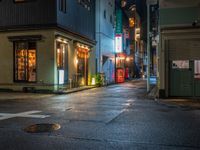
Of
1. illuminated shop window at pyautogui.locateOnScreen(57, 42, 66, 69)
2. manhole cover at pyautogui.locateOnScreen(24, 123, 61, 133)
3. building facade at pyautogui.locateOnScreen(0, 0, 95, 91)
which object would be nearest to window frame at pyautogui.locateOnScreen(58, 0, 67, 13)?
building facade at pyautogui.locateOnScreen(0, 0, 95, 91)

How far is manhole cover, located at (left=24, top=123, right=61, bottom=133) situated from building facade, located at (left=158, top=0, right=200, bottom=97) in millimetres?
9918

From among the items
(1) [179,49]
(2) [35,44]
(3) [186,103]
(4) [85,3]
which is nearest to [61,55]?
(2) [35,44]

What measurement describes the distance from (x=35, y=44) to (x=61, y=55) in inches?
102

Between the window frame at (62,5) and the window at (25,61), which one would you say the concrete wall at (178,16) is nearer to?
the window frame at (62,5)

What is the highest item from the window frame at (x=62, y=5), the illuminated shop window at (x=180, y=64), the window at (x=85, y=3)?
the window at (x=85, y=3)

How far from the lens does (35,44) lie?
23.0m

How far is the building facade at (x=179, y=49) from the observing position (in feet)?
58.2

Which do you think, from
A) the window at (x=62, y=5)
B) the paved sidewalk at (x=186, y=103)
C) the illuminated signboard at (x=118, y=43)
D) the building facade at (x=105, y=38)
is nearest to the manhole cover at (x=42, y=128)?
the paved sidewalk at (x=186, y=103)

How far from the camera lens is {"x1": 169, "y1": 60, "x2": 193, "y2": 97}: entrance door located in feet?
58.5

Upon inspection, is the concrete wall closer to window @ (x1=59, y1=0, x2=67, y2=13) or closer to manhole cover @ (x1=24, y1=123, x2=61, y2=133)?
window @ (x1=59, y1=0, x2=67, y2=13)

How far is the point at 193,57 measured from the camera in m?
17.9

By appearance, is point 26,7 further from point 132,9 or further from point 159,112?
point 132,9

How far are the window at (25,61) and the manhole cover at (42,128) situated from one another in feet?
45.9

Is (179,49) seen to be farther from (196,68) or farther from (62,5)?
(62,5)
